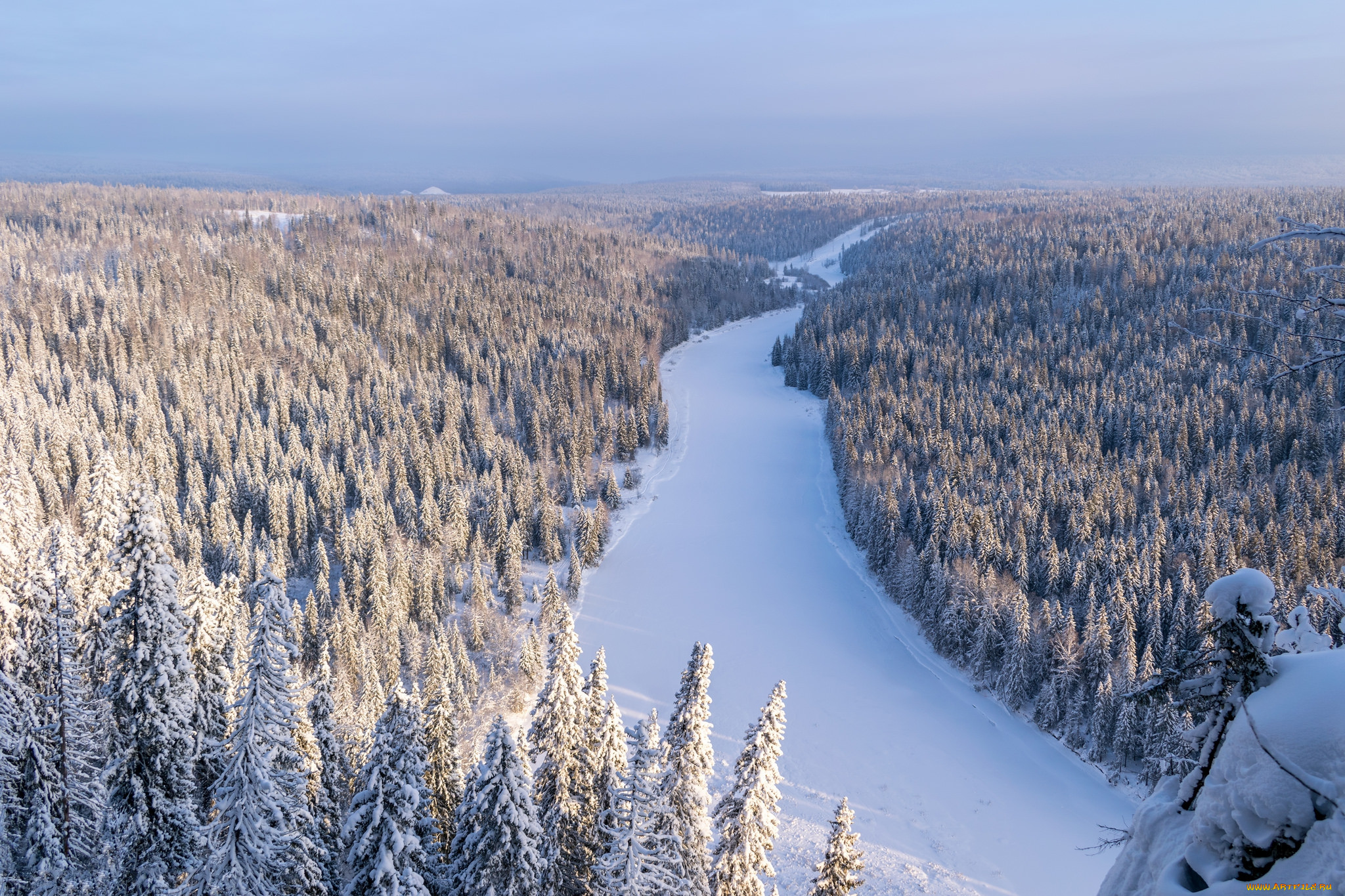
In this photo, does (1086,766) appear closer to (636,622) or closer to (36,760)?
(636,622)

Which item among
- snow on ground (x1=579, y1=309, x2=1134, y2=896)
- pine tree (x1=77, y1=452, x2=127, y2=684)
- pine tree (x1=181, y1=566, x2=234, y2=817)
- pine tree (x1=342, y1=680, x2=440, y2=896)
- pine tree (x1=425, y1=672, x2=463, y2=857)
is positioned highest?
pine tree (x1=77, y1=452, x2=127, y2=684)

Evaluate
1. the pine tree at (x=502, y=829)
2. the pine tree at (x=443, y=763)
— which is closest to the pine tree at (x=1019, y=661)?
the pine tree at (x=443, y=763)

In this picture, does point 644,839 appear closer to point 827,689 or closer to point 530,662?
point 530,662

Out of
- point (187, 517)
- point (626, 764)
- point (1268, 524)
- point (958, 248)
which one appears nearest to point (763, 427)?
point (1268, 524)

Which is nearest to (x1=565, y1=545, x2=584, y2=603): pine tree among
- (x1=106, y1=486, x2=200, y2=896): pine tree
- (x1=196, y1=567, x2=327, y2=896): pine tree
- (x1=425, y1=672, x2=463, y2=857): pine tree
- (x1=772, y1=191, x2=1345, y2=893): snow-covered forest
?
(x1=772, y1=191, x2=1345, y2=893): snow-covered forest

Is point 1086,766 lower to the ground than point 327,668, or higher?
lower

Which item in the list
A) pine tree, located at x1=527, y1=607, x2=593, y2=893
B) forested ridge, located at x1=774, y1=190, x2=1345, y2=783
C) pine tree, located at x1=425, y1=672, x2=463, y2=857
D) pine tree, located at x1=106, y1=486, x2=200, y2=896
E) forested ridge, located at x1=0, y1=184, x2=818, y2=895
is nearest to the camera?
pine tree, located at x1=106, y1=486, x2=200, y2=896

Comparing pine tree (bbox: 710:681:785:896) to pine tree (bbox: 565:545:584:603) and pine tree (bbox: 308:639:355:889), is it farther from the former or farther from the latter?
pine tree (bbox: 565:545:584:603)

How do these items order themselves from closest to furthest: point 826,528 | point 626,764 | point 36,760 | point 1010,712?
point 36,760 < point 626,764 < point 1010,712 < point 826,528
